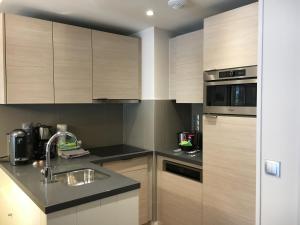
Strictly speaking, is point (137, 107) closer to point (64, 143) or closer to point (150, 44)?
point (150, 44)

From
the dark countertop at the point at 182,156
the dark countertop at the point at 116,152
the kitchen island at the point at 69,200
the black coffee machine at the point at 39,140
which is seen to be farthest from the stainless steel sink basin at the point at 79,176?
the dark countertop at the point at 182,156

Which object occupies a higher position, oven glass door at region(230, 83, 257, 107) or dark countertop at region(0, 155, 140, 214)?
oven glass door at region(230, 83, 257, 107)

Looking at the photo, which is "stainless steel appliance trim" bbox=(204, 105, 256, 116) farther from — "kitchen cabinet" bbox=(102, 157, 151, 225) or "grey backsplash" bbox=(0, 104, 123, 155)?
"grey backsplash" bbox=(0, 104, 123, 155)

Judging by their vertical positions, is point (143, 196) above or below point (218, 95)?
below

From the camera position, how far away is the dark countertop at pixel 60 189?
1.32 metres

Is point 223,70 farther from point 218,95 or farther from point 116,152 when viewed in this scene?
point 116,152

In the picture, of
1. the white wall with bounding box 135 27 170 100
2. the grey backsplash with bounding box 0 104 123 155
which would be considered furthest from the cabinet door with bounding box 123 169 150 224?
the white wall with bounding box 135 27 170 100

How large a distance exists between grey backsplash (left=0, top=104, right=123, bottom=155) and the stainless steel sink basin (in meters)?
0.84

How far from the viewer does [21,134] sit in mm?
2057

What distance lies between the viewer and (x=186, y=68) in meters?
2.59

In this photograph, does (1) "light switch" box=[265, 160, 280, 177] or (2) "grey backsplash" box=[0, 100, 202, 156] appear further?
(2) "grey backsplash" box=[0, 100, 202, 156]

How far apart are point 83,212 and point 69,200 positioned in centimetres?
13

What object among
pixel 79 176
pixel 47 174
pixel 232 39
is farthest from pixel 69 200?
pixel 232 39

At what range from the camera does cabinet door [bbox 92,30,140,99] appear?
2518mm
